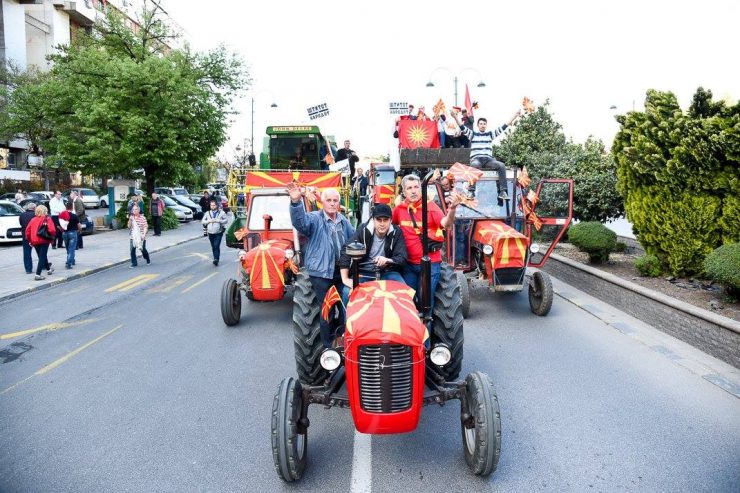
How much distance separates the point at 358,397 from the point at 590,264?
9276 millimetres

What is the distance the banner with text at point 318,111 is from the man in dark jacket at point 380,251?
1164cm

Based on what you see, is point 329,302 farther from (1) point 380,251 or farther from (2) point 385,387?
(2) point 385,387

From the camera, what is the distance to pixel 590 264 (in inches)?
458

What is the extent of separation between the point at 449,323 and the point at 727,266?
183 inches

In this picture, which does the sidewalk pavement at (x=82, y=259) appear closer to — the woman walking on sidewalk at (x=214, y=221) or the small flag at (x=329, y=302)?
the woman walking on sidewalk at (x=214, y=221)

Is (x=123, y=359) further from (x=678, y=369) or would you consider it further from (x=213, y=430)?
(x=678, y=369)

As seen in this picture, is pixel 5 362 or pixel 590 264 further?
pixel 590 264

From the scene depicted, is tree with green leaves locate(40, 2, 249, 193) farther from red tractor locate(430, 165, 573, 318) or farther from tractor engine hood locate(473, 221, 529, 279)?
tractor engine hood locate(473, 221, 529, 279)

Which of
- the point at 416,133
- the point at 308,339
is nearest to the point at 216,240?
the point at 416,133

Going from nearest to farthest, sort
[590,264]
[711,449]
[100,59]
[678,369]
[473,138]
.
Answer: [711,449]
[678,369]
[473,138]
[590,264]
[100,59]

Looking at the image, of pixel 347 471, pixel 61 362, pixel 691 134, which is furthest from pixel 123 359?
pixel 691 134

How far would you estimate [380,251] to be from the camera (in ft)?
16.1

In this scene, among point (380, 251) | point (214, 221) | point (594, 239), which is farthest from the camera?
point (214, 221)

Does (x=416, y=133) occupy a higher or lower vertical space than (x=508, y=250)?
higher
